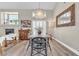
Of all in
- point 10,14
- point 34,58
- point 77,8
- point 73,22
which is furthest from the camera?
point 10,14

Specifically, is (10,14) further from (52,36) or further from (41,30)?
(52,36)

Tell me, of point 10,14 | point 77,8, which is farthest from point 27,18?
point 77,8

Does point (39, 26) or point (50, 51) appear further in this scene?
point (39, 26)

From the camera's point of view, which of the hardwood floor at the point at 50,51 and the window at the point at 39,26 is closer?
the hardwood floor at the point at 50,51

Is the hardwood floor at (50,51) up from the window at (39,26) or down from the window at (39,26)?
down

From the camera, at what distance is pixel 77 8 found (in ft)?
14.3

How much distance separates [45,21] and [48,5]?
33.1 inches

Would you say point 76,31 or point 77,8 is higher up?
point 77,8

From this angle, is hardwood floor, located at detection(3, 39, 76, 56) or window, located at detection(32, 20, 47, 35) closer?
hardwood floor, located at detection(3, 39, 76, 56)

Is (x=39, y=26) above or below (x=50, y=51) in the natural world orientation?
above

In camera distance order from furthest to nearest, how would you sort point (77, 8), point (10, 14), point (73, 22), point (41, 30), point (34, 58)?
1. point (10, 14)
2. point (41, 30)
3. point (73, 22)
4. point (77, 8)
5. point (34, 58)

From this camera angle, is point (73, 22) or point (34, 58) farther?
point (73, 22)

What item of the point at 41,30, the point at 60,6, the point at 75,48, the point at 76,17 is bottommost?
the point at 75,48

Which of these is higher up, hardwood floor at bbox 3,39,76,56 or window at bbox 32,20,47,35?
window at bbox 32,20,47,35
